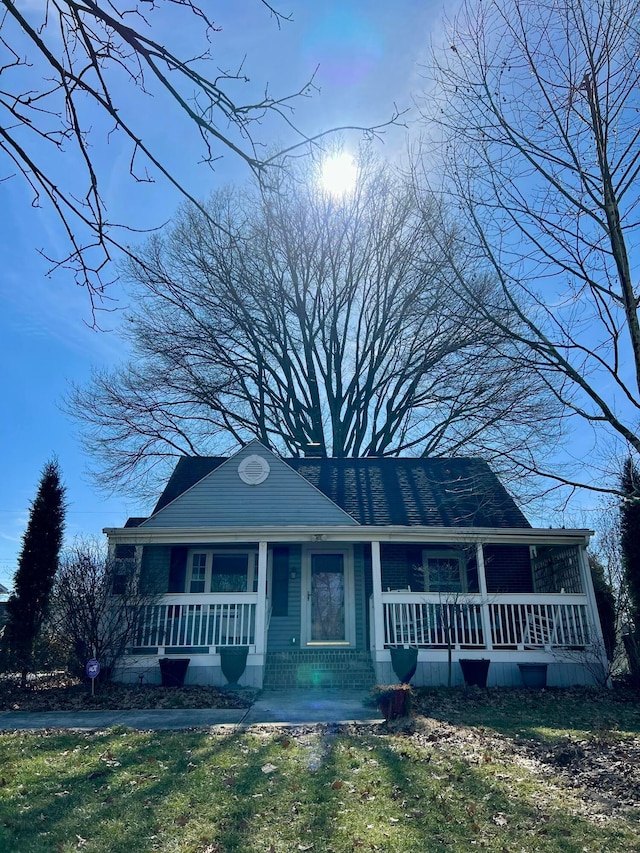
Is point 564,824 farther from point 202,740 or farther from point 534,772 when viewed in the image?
point 202,740

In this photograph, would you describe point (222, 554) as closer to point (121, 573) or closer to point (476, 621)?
point (121, 573)

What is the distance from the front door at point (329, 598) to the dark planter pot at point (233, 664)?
7.49ft

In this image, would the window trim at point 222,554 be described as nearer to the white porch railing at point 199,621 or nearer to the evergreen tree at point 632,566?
the white porch railing at point 199,621

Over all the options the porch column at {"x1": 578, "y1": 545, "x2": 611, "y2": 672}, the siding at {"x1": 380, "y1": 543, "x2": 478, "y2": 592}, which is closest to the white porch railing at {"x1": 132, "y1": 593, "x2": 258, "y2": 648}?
the siding at {"x1": 380, "y1": 543, "x2": 478, "y2": 592}

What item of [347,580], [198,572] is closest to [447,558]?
[347,580]

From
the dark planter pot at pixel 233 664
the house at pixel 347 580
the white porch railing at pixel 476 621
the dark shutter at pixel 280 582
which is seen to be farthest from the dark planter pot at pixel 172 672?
the white porch railing at pixel 476 621

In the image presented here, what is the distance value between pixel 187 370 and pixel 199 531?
11.3 meters

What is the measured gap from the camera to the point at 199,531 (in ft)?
40.4

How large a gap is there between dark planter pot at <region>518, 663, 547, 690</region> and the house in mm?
217

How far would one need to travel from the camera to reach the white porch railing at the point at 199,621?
1168 cm

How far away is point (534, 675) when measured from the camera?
11484 mm

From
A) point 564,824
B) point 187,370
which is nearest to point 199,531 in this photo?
point 564,824

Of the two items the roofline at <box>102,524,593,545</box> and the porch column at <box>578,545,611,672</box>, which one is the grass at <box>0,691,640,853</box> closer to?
the porch column at <box>578,545,611,672</box>

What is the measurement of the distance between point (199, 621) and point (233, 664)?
1.21 metres
